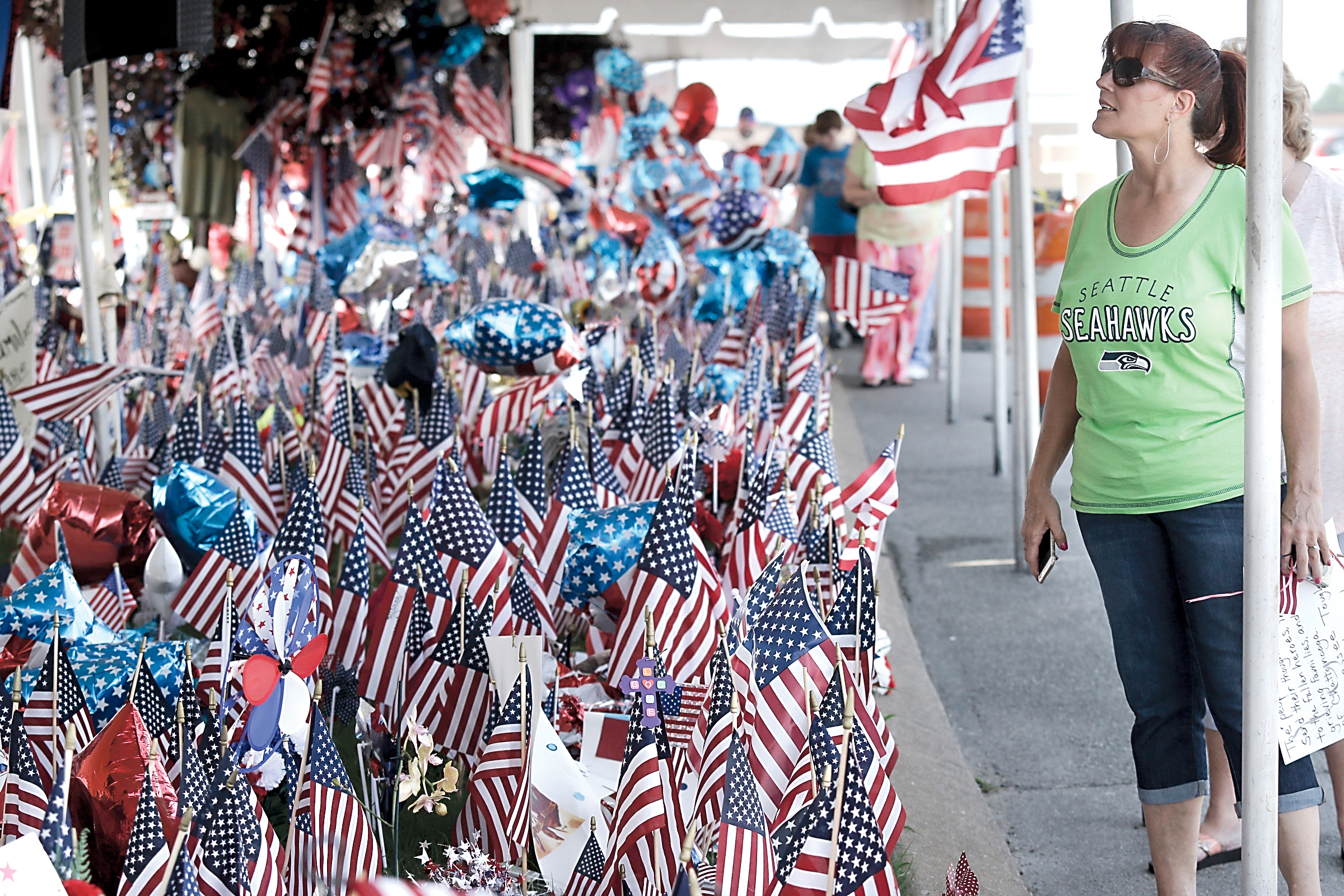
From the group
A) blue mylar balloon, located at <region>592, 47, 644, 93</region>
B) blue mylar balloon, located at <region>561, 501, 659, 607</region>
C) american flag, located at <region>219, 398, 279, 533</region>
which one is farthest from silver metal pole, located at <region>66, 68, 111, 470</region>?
blue mylar balloon, located at <region>592, 47, 644, 93</region>

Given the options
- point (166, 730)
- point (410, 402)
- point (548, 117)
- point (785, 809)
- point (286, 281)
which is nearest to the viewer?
point (785, 809)

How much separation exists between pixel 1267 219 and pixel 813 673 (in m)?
1.08

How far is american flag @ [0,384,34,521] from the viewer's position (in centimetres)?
496

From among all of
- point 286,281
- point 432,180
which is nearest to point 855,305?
point 286,281

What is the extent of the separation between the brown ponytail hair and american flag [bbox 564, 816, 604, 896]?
167 cm

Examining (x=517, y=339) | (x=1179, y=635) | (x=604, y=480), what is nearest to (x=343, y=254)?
(x=517, y=339)

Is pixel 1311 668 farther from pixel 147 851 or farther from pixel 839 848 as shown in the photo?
pixel 147 851

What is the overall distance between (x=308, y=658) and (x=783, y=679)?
0.86 m

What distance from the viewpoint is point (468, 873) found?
2.51m

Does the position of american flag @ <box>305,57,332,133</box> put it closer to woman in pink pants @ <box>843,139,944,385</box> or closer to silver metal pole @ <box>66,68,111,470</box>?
woman in pink pants @ <box>843,139,944,385</box>

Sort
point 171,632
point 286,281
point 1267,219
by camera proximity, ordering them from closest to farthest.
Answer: point 1267,219, point 171,632, point 286,281

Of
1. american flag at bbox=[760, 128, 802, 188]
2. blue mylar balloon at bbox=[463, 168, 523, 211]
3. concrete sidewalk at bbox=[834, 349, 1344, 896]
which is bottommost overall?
concrete sidewalk at bbox=[834, 349, 1344, 896]

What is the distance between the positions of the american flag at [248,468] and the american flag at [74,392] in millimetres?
396

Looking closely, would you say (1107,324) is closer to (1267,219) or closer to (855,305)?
(1267,219)
